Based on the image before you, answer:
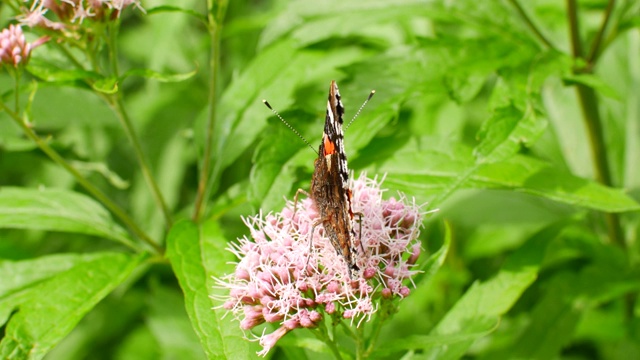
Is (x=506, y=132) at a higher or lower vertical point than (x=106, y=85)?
lower

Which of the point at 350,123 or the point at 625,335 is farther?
the point at 625,335

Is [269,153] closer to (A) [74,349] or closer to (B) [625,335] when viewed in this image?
(B) [625,335]

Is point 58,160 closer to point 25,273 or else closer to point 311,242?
point 25,273

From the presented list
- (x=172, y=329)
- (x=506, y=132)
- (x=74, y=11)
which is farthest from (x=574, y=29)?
(x=172, y=329)

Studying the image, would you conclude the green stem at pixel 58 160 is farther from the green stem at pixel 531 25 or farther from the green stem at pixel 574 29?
the green stem at pixel 574 29

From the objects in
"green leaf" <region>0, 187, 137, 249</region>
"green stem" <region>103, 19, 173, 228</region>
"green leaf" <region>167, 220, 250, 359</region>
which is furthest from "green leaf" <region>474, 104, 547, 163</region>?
"green leaf" <region>0, 187, 137, 249</region>

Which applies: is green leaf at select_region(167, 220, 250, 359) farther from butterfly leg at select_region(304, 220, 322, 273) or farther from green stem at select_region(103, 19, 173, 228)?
green stem at select_region(103, 19, 173, 228)

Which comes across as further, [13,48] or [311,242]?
[13,48]

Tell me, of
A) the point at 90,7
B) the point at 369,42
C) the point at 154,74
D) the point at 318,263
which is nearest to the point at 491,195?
the point at 369,42
